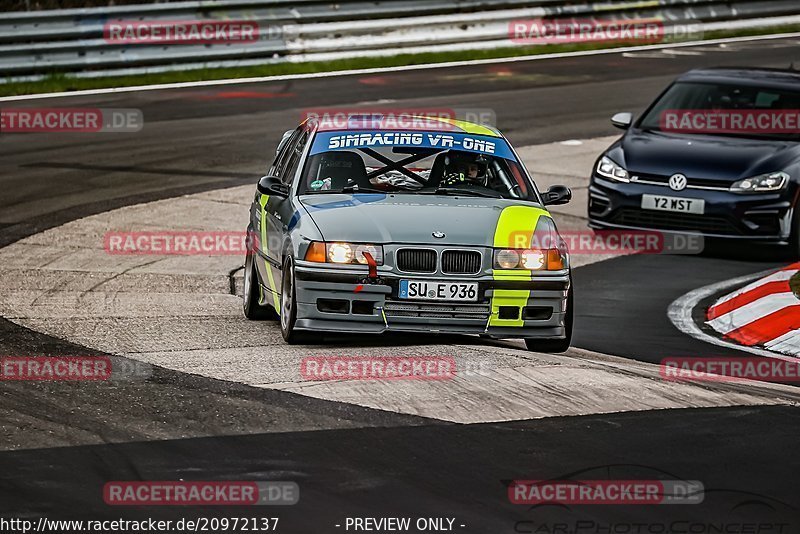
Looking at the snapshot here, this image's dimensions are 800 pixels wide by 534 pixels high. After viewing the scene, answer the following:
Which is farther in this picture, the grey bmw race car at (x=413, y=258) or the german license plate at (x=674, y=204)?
the german license plate at (x=674, y=204)

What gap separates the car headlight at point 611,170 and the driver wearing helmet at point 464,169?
14.2 ft

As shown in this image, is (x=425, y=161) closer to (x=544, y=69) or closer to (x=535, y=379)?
(x=535, y=379)

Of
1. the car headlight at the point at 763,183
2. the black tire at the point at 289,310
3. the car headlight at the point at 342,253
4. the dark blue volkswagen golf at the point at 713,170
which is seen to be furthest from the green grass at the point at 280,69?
the car headlight at the point at 342,253

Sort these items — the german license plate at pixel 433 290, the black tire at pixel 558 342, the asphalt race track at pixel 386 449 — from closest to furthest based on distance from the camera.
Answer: the asphalt race track at pixel 386 449 < the german license plate at pixel 433 290 < the black tire at pixel 558 342

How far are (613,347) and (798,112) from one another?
5724mm

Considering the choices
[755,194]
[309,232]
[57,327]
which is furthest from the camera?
[755,194]

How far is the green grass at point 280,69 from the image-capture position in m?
22.1

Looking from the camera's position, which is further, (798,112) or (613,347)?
(798,112)

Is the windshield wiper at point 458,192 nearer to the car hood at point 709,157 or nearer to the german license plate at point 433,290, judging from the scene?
the german license plate at point 433,290

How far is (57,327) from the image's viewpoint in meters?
10.2

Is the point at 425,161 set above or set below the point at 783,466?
above

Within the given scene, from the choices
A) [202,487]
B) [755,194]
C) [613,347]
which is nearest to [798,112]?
[755,194]

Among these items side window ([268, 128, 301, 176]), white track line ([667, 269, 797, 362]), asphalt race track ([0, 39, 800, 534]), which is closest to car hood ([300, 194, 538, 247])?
asphalt race track ([0, 39, 800, 534])

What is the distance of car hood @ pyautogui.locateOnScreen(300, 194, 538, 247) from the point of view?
9.31 m
